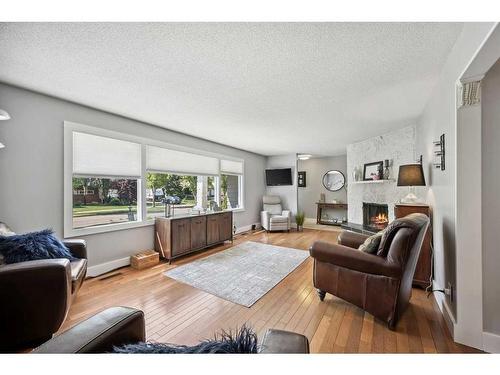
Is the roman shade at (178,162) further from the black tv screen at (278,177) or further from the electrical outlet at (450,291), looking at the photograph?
the electrical outlet at (450,291)

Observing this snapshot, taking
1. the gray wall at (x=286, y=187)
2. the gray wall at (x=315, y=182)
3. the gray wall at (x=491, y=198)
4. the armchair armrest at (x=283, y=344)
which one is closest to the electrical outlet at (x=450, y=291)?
the gray wall at (x=491, y=198)

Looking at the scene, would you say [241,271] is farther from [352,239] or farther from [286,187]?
[286,187]

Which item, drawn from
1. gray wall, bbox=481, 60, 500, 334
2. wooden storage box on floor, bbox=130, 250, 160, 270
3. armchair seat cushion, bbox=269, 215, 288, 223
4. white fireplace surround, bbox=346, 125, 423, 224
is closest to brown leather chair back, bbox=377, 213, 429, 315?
gray wall, bbox=481, 60, 500, 334

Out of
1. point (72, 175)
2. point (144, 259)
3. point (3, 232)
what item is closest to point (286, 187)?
point (144, 259)

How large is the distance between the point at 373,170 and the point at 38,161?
5.70m

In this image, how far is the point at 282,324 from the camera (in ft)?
6.15

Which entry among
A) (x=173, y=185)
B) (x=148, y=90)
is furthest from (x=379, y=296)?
(x=173, y=185)

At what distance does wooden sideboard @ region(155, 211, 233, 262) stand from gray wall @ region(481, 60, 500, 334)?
350cm

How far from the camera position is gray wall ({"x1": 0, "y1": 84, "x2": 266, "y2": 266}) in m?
2.21

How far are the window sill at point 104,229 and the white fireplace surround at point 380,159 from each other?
175 inches

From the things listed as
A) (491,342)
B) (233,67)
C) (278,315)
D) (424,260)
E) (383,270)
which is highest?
(233,67)

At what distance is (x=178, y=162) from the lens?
13.2ft

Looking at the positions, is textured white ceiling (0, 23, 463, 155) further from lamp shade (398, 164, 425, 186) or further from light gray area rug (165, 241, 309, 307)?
light gray area rug (165, 241, 309, 307)
